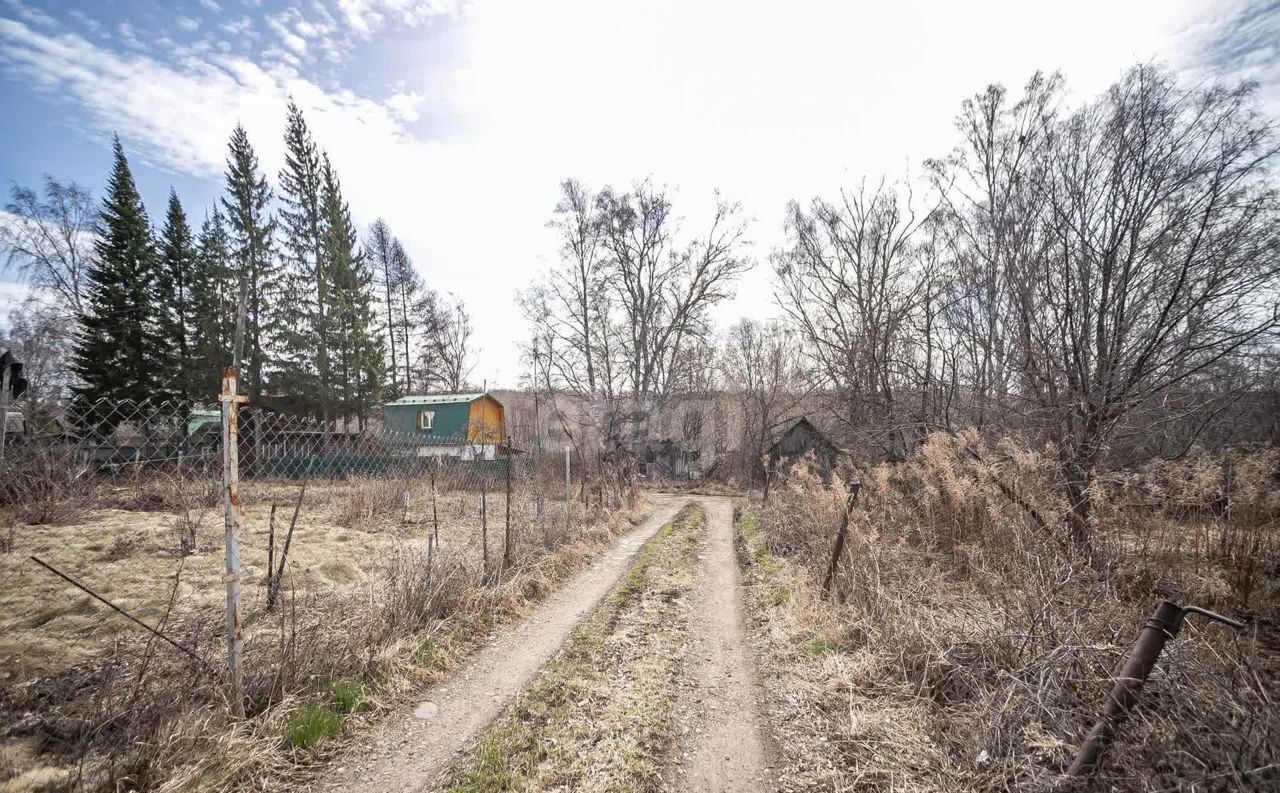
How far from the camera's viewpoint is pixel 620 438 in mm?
24000

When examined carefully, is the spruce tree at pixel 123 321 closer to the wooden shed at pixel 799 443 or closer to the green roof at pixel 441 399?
the green roof at pixel 441 399

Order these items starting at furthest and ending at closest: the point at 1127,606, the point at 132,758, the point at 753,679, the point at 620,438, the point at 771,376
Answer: the point at 771,376
the point at 620,438
the point at 753,679
the point at 1127,606
the point at 132,758

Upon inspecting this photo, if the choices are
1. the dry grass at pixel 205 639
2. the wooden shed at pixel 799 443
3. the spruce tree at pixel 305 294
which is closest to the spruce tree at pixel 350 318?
the spruce tree at pixel 305 294

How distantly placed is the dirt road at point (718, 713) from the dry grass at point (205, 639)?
96.3 inches

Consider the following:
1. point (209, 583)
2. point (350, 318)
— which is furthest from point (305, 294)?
point (209, 583)

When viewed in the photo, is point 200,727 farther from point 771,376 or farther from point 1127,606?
point 771,376

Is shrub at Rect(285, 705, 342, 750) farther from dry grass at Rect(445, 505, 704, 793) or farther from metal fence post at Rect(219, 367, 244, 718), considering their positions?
dry grass at Rect(445, 505, 704, 793)

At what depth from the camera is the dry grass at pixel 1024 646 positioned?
257 centimetres

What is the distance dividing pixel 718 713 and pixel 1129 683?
2.86 meters

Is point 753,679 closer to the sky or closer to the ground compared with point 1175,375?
closer to the ground

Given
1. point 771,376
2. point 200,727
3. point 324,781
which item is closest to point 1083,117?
point 324,781

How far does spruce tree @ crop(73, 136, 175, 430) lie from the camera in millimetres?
19375

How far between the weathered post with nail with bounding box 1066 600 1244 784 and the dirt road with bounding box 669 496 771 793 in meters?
1.88

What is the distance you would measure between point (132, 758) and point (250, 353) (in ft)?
81.0
